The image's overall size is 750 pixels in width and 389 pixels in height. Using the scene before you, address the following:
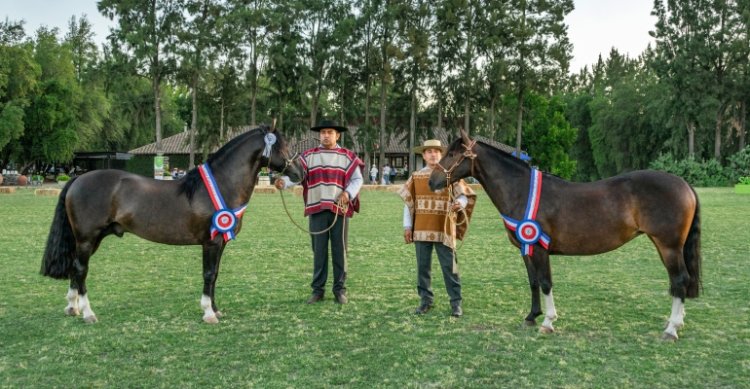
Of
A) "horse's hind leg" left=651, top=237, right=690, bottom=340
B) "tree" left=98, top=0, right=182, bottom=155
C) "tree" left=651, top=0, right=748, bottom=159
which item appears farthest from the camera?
"tree" left=651, top=0, right=748, bottom=159

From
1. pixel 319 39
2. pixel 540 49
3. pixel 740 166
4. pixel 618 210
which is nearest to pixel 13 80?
pixel 319 39

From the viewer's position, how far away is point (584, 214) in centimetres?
598

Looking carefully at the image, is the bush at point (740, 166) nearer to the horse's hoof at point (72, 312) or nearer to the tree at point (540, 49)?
the tree at point (540, 49)

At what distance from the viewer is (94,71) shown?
1618 inches

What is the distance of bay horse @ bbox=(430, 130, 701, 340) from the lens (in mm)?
5809

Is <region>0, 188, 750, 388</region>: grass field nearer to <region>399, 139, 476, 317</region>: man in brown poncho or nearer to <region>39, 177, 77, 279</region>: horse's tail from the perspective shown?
<region>399, 139, 476, 317</region>: man in brown poncho

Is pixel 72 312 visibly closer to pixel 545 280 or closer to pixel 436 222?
pixel 436 222

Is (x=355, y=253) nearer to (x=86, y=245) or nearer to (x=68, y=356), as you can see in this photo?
(x=86, y=245)

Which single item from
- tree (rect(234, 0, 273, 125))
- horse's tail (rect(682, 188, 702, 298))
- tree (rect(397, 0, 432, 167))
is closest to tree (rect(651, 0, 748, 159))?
tree (rect(397, 0, 432, 167))

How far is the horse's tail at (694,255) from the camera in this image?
595 centimetres

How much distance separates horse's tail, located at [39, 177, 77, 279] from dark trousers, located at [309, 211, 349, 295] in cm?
270

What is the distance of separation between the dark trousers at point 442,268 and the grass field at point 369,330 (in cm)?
25


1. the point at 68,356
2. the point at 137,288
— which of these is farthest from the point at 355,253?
the point at 68,356

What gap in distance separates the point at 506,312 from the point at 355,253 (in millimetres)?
5109
